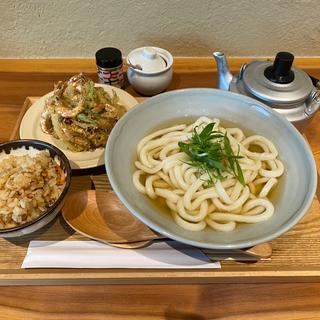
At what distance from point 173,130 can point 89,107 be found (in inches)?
12.8

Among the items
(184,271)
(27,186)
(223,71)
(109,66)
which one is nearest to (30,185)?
(27,186)

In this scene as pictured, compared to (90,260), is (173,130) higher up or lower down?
higher up

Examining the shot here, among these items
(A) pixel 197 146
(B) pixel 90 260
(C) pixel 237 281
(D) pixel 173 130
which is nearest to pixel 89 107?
(D) pixel 173 130

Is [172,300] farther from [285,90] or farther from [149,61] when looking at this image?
[149,61]

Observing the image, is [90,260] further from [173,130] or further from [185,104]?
[185,104]

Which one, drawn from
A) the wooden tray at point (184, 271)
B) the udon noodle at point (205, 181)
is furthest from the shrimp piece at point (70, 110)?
the wooden tray at point (184, 271)

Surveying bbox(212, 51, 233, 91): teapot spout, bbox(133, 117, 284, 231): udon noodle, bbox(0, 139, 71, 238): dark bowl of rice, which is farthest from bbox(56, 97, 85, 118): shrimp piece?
bbox(212, 51, 233, 91): teapot spout

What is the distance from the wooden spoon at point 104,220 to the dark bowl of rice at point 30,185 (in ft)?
0.20

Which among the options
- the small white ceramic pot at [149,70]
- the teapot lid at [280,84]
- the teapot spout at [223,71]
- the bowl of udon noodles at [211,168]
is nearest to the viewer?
the bowl of udon noodles at [211,168]

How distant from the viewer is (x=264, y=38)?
1.70 metres

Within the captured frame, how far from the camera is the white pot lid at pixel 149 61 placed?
1458 millimetres

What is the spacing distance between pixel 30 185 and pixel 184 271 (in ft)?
1.72

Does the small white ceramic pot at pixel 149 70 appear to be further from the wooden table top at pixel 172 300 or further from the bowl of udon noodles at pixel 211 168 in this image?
the wooden table top at pixel 172 300

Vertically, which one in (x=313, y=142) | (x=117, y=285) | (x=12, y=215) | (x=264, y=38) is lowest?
(x=117, y=285)
